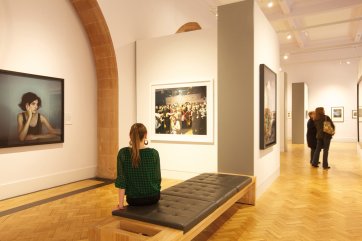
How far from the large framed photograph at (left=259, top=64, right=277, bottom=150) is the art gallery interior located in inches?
5.0

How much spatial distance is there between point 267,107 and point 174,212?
3482 mm

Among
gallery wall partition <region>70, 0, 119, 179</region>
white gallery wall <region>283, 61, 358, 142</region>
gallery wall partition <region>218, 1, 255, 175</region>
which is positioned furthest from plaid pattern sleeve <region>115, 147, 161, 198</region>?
white gallery wall <region>283, 61, 358, 142</region>

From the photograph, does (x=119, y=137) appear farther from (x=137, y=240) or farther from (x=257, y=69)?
(x=137, y=240)

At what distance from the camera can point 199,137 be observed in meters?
6.41

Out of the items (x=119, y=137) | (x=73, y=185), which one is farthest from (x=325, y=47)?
(x=73, y=185)

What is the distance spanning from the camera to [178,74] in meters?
6.71

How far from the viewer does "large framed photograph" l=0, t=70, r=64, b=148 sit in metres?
5.07

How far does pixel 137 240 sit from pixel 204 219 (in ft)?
2.59

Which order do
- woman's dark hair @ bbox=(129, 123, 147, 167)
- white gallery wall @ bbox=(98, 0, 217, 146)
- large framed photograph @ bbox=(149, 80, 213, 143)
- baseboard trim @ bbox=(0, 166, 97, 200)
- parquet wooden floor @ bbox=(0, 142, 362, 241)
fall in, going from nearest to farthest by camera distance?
1. woman's dark hair @ bbox=(129, 123, 147, 167)
2. parquet wooden floor @ bbox=(0, 142, 362, 241)
3. baseboard trim @ bbox=(0, 166, 97, 200)
4. large framed photograph @ bbox=(149, 80, 213, 143)
5. white gallery wall @ bbox=(98, 0, 217, 146)

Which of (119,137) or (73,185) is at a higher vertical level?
(119,137)

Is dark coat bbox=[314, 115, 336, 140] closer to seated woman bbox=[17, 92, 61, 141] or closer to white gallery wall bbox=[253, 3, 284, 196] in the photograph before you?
white gallery wall bbox=[253, 3, 284, 196]

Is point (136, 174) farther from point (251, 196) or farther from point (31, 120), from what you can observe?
point (31, 120)

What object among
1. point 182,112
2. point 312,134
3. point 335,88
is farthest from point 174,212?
point 335,88

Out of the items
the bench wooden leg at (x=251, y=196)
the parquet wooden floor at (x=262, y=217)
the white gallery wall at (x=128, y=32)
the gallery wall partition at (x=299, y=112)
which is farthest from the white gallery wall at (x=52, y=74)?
the gallery wall partition at (x=299, y=112)
